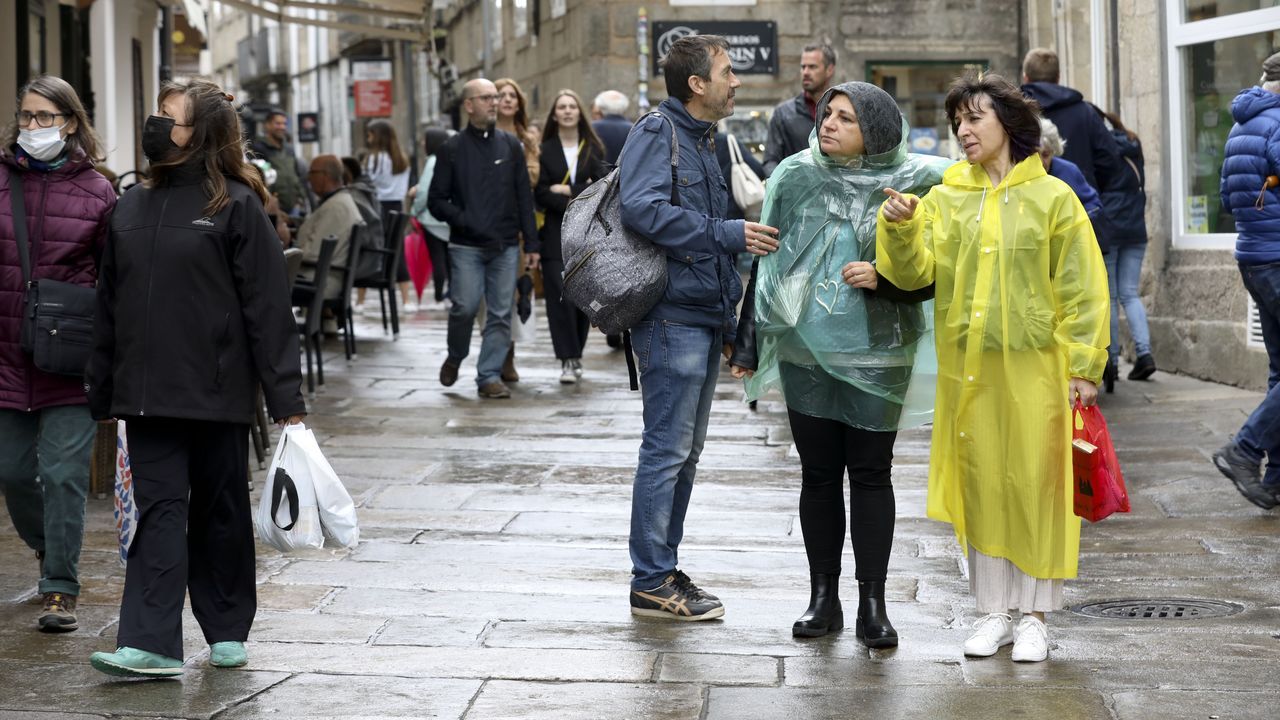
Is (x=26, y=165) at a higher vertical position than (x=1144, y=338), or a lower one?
higher

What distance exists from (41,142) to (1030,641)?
345cm

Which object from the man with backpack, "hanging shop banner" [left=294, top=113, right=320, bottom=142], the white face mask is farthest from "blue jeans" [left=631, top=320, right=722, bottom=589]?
"hanging shop banner" [left=294, top=113, right=320, bottom=142]

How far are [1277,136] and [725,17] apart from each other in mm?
17313

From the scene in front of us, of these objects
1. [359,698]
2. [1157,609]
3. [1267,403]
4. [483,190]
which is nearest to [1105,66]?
[483,190]

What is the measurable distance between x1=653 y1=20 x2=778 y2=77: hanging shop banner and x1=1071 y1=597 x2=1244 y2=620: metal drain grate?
62.0ft

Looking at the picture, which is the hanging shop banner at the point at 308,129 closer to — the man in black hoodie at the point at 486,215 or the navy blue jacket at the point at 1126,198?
the man in black hoodie at the point at 486,215

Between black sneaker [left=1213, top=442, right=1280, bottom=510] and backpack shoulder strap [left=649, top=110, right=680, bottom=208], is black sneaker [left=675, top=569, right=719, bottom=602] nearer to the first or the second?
backpack shoulder strap [left=649, top=110, right=680, bottom=208]

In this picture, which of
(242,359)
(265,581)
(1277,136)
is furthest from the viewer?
(1277,136)

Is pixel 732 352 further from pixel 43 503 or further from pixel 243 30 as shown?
pixel 243 30

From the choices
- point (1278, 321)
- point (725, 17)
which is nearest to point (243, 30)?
point (725, 17)

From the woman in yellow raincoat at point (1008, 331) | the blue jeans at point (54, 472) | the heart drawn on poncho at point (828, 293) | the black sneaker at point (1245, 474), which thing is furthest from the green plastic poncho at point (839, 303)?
the black sneaker at point (1245, 474)

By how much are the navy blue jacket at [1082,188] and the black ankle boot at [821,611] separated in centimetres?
457

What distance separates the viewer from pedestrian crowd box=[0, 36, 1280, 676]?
5230 mm

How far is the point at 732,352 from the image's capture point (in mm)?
5988
